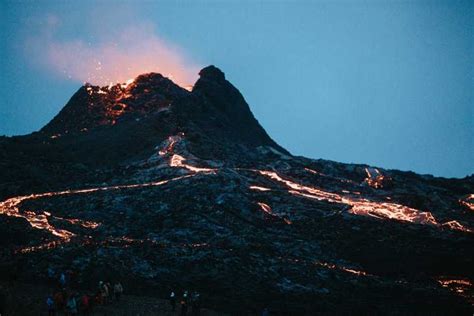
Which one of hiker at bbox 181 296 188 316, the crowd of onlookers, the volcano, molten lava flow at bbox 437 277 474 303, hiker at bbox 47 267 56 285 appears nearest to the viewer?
the crowd of onlookers

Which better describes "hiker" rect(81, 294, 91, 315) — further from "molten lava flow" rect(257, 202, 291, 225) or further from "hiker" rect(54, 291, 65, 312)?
"molten lava flow" rect(257, 202, 291, 225)

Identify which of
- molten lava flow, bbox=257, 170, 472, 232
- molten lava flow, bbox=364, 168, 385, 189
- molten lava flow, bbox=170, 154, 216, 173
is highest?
molten lava flow, bbox=364, 168, 385, 189

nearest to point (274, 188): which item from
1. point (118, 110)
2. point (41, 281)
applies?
point (41, 281)

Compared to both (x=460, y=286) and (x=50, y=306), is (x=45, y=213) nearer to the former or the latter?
(x=50, y=306)

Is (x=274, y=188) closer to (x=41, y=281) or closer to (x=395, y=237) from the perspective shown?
(x=395, y=237)

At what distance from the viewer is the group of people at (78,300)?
1135 inches

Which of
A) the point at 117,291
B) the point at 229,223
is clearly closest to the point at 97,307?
the point at 117,291

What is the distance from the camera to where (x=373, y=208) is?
67.6 metres

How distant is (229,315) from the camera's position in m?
35.9

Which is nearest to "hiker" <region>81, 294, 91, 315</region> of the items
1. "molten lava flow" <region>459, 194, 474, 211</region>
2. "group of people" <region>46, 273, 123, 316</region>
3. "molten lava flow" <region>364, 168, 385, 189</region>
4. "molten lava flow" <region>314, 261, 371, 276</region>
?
"group of people" <region>46, 273, 123, 316</region>

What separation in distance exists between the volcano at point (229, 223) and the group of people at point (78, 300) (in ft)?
11.0

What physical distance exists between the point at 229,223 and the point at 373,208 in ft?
89.9

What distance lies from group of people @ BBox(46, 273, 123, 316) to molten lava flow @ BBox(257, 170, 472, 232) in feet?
137

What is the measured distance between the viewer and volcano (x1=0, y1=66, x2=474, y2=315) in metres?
40.7
